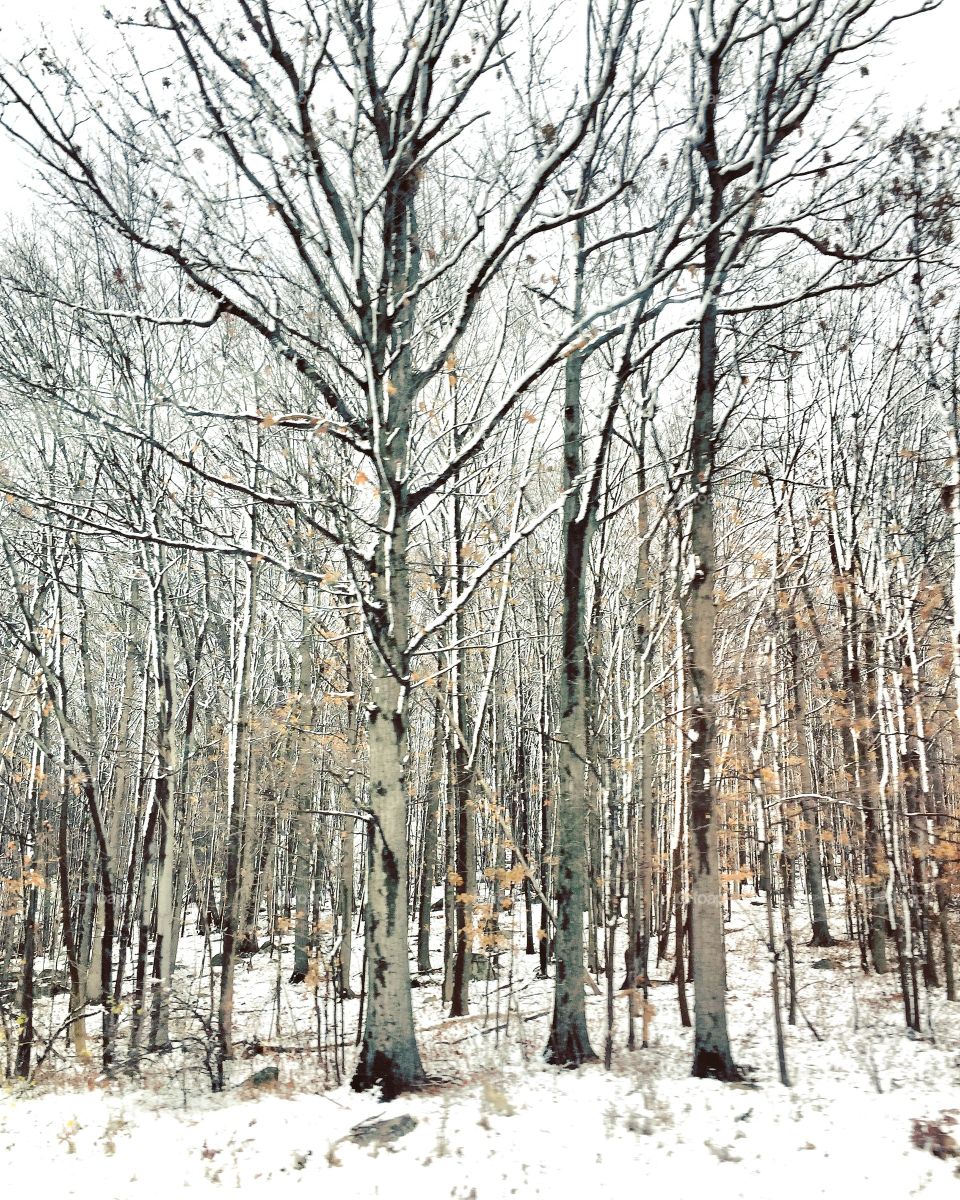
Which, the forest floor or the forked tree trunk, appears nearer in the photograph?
the forest floor

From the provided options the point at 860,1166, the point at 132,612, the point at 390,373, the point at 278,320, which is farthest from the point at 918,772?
the point at 132,612

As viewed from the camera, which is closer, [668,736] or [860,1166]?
[860,1166]

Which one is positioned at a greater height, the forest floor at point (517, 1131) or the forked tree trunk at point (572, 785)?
the forked tree trunk at point (572, 785)

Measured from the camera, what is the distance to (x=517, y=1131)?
511 centimetres

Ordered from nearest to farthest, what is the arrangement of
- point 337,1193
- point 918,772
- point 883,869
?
point 337,1193 < point 918,772 < point 883,869

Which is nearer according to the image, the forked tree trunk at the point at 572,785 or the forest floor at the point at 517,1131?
the forest floor at the point at 517,1131

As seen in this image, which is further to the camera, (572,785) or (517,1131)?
(572,785)

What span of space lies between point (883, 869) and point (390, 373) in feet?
32.8

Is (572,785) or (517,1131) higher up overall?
(572,785)

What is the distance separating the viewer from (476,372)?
11547 mm

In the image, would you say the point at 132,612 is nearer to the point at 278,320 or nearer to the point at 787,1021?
the point at 278,320

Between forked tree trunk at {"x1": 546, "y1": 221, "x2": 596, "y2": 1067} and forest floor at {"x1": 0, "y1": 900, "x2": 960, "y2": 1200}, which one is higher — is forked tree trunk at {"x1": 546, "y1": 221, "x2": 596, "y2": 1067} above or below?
above

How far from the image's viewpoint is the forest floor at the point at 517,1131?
440cm

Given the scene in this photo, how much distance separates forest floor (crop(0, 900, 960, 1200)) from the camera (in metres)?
4.40
